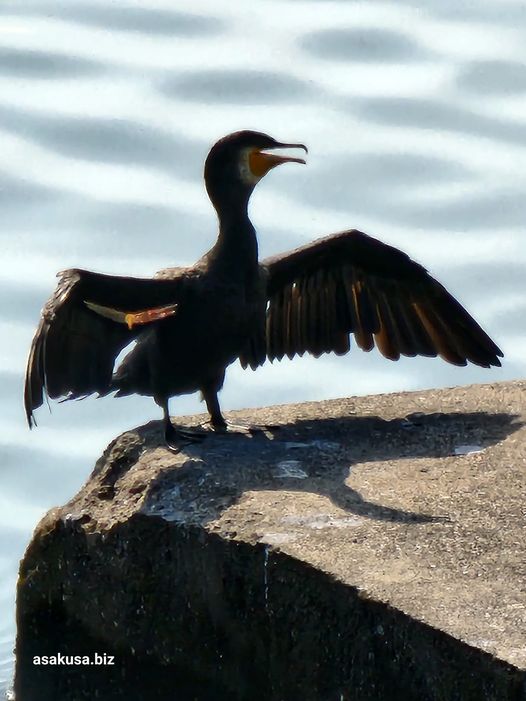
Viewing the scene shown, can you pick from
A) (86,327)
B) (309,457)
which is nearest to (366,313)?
(309,457)

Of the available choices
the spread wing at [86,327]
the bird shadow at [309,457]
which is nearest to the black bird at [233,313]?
the spread wing at [86,327]

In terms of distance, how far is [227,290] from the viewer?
5.91m

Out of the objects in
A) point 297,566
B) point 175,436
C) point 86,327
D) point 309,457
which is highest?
point 86,327

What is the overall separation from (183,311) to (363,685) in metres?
1.71

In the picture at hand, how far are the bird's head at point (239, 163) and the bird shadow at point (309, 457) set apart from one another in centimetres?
83

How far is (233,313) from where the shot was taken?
19.3 feet

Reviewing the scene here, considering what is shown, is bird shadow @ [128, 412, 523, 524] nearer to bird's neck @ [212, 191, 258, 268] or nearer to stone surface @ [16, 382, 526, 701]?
stone surface @ [16, 382, 526, 701]

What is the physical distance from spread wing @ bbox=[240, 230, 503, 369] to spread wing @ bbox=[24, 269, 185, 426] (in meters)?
0.72

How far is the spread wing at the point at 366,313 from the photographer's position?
6.52m

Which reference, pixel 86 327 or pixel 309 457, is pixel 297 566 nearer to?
pixel 309 457

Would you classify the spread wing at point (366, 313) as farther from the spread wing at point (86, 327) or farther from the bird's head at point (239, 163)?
the spread wing at point (86, 327)

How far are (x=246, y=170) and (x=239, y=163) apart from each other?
0.04m

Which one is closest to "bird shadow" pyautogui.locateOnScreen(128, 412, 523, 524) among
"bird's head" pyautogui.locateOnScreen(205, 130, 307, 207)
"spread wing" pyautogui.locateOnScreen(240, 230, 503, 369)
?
"spread wing" pyautogui.locateOnScreen(240, 230, 503, 369)

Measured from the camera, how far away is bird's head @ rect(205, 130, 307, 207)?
610cm
